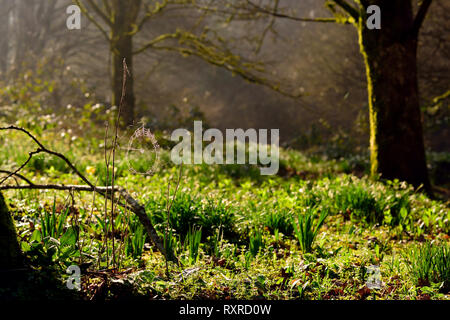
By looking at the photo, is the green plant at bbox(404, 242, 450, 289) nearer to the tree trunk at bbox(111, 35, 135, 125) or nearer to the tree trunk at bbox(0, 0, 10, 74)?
the tree trunk at bbox(111, 35, 135, 125)

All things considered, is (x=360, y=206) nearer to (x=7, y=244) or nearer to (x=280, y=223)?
(x=280, y=223)

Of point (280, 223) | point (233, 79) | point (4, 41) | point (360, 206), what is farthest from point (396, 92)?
point (4, 41)

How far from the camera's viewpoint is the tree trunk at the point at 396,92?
21.5 ft

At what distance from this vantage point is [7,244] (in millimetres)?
2277

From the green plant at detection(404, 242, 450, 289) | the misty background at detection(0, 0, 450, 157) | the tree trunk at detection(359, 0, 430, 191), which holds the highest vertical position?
the misty background at detection(0, 0, 450, 157)

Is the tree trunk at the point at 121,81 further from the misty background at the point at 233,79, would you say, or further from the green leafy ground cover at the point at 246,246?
the green leafy ground cover at the point at 246,246

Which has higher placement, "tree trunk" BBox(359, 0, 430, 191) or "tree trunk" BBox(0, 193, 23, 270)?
"tree trunk" BBox(359, 0, 430, 191)

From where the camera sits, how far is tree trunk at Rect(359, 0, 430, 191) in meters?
6.55

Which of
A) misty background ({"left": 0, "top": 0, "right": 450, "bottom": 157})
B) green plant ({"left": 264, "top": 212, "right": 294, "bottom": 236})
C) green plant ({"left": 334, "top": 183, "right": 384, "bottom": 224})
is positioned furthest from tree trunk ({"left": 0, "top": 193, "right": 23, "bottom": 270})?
misty background ({"left": 0, "top": 0, "right": 450, "bottom": 157})

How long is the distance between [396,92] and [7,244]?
6067 mm

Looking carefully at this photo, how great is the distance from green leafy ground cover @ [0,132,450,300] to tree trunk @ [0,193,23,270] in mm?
104

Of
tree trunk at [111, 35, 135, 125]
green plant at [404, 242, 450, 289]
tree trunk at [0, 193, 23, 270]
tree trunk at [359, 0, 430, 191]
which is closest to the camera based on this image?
tree trunk at [0, 193, 23, 270]

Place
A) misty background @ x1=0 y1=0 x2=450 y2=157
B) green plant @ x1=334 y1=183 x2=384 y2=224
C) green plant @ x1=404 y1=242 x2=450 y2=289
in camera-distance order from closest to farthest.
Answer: green plant @ x1=404 y1=242 x2=450 y2=289 < green plant @ x1=334 y1=183 x2=384 y2=224 < misty background @ x1=0 y1=0 x2=450 y2=157

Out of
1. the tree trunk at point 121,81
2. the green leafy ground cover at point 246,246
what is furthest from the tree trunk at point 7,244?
the tree trunk at point 121,81
